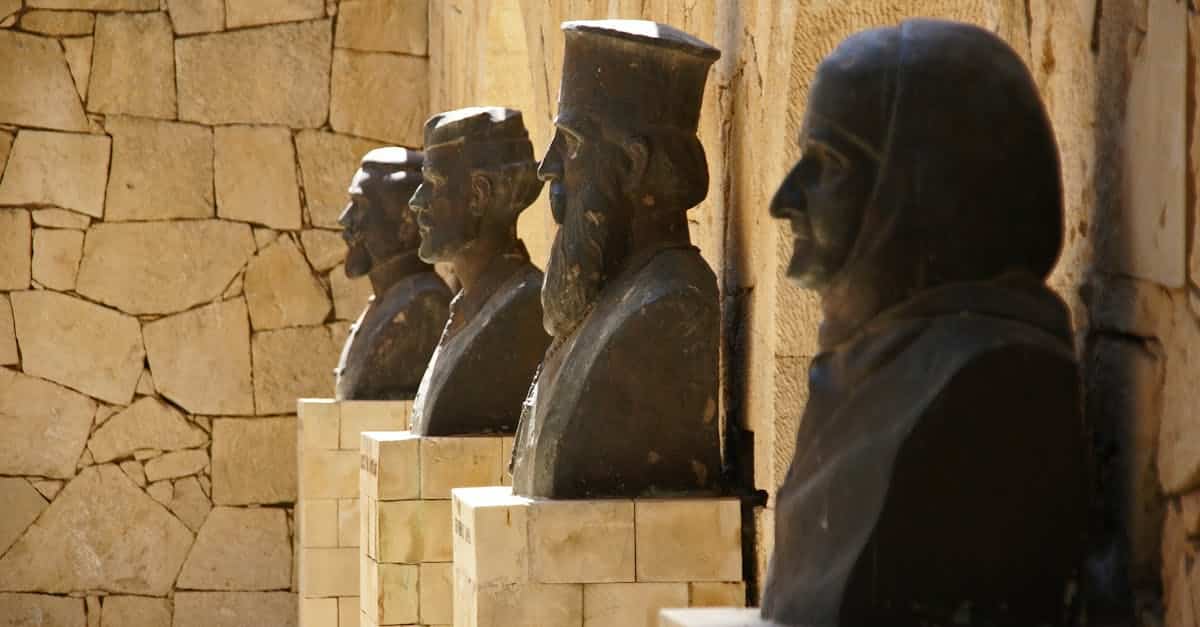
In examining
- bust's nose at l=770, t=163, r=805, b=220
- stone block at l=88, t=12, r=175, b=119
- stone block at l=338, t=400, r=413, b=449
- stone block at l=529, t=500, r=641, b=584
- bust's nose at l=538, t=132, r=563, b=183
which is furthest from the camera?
stone block at l=88, t=12, r=175, b=119

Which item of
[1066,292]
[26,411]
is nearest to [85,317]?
[26,411]

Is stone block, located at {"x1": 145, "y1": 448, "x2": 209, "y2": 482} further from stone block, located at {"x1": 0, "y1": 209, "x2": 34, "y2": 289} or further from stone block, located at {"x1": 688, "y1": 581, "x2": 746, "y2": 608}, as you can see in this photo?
stone block, located at {"x1": 688, "y1": 581, "x2": 746, "y2": 608}

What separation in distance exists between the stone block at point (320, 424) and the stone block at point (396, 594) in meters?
1.78

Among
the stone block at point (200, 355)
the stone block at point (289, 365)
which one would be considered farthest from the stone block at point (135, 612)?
the stone block at point (289, 365)

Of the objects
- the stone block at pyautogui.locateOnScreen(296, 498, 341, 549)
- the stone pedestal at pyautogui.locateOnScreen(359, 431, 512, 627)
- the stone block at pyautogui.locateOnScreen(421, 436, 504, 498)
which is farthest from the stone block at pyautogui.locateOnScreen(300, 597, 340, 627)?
the stone block at pyautogui.locateOnScreen(421, 436, 504, 498)

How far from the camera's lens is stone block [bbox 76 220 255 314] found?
11.2m

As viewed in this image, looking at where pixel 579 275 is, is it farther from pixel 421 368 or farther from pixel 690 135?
pixel 421 368

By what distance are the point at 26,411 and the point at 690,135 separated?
309 inches

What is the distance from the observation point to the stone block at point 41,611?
36.4 feet

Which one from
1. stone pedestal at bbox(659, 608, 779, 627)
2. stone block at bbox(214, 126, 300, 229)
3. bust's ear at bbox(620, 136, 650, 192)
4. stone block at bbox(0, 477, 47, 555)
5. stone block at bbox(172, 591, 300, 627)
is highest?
stone block at bbox(214, 126, 300, 229)

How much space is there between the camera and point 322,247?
1134 cm

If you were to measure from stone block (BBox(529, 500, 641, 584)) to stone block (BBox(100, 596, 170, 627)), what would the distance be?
7.74 meters

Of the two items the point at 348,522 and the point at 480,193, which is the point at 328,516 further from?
the point at 480,193

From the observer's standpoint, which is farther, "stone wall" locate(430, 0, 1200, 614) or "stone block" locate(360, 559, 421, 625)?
"stone block" locate(360, 559, 421, 625)
